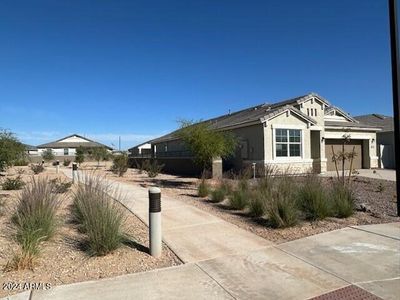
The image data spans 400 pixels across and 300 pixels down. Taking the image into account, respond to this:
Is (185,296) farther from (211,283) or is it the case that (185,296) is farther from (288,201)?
(288,201)

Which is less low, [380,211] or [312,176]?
[312,176]

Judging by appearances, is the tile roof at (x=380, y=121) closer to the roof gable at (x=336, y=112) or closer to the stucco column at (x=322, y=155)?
the roof gable at (x=336, y=112)

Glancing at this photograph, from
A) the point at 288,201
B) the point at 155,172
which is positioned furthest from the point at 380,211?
the point at 155,172

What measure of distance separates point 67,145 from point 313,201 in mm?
84801

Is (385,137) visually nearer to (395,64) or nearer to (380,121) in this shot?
(380,121)

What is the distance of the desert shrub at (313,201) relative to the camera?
888 cm

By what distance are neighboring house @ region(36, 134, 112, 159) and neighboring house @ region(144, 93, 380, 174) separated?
56708 mm

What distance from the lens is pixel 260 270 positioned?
565 centimetres

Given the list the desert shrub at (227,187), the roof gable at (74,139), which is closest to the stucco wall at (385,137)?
the desert shrub at (227,187)

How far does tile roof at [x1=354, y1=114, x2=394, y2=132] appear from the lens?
3543cm

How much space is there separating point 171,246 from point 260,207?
3128 millimetres

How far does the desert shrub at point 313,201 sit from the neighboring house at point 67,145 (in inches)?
2937

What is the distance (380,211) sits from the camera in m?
10.3

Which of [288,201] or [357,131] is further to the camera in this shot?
[357,131]
